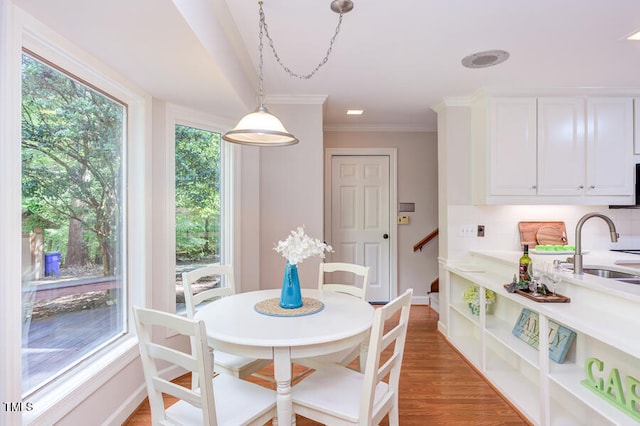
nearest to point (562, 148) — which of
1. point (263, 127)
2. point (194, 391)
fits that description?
point (263, 127)

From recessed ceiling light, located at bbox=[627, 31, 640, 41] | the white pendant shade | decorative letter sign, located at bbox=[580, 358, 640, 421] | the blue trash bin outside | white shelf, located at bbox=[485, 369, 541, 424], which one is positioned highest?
recessed ceiling light, located at bbox=[627, 31, 640, 41]

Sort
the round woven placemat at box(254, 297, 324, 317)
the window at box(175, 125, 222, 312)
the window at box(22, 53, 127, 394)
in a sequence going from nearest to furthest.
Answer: the window at box(22, 53, 127, 394) < the round woven placemat at box(254, 297, 324, 317) < the window at box(175, 125, 222, 312)

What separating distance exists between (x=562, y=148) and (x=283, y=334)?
2939 millimetres

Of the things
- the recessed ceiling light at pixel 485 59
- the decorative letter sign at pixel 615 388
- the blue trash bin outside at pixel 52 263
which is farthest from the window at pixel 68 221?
the decorative letter sign at pixel 615 388

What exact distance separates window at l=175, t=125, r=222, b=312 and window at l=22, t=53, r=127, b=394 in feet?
1.44

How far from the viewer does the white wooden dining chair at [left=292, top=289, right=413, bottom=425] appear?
128 cm

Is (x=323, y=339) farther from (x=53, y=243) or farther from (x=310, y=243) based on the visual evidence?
(x=53, y=243)

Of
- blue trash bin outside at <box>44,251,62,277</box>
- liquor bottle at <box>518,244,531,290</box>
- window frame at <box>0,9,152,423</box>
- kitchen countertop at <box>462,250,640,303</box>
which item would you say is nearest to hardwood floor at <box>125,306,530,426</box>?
window frame at <box>0,9,152,423</box>

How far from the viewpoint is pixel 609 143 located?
2830 millimetres

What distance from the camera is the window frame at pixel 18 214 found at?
1181 millimetres

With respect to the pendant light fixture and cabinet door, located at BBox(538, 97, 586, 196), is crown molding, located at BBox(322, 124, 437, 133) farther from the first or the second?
the pendant light fixture

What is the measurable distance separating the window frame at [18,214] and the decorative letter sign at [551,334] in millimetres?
2625

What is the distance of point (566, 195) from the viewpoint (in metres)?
2.84

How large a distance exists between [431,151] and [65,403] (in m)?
4.24
